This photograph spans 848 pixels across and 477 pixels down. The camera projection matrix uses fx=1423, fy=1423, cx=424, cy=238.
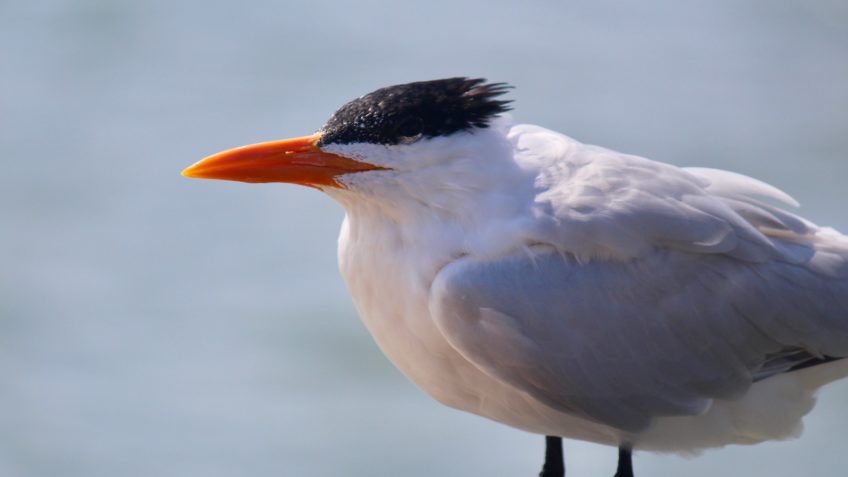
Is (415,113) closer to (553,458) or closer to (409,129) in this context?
(409,129)

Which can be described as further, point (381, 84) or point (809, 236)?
point (381, 84)

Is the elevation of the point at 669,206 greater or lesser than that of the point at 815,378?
greater

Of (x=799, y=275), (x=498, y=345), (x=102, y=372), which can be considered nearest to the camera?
(x=498, y=345)

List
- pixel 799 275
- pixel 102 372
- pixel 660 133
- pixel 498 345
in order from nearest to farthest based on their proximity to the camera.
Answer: pixel 498 345, pixel 799 275, pixel 102 372, pixel 660 133

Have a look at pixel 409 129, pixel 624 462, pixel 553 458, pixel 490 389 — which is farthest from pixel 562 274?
pixel 553 458

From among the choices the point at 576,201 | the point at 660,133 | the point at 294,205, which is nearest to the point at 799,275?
the point at 576,201

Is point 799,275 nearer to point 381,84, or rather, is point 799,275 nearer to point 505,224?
point 505,224

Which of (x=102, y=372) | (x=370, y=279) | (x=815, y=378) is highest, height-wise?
(x=370, y=279)

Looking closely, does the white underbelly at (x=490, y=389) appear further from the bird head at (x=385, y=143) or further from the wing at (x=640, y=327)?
the bird head at (x=385, y=143)
